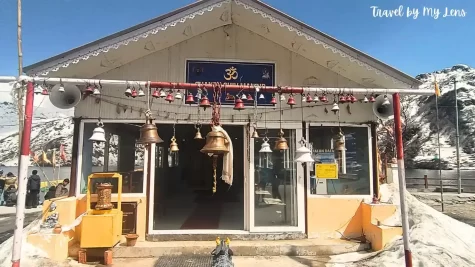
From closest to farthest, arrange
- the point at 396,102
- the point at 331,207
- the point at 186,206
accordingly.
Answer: the point at 396,102, the point at 331,207, the point at 186,206

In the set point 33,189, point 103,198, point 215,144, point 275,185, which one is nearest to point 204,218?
point 275,185

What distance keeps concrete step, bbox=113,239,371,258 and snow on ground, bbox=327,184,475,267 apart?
0.77ft

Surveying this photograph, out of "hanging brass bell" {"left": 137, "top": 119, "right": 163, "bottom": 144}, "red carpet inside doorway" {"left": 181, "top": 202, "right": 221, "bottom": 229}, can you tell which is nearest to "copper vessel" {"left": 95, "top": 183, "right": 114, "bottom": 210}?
"hanging brass bell" {"left": 137, "top": 119, "right": 163, "bottom": 144}

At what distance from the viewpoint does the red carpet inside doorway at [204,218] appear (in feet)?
23.5

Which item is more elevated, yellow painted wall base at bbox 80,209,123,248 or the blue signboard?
the blue signboard

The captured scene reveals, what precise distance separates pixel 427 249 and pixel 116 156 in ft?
20.3

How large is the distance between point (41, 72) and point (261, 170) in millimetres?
4245

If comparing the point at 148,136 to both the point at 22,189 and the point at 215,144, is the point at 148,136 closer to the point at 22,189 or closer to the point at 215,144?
the point at 215,144

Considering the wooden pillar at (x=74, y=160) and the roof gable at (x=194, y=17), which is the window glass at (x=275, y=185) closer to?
the roof gable at (x=194, y=17)

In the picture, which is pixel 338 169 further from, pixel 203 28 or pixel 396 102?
pixel 203 28

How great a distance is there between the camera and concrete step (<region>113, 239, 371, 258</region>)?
572 centimetres

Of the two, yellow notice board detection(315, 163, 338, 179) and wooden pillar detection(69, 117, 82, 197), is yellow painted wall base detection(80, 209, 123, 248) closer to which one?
wooden pillar detection(69, 117, 82, 197)

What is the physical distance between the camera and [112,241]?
5.27 metres

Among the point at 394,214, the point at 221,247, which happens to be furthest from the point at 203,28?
the point at 394,214
